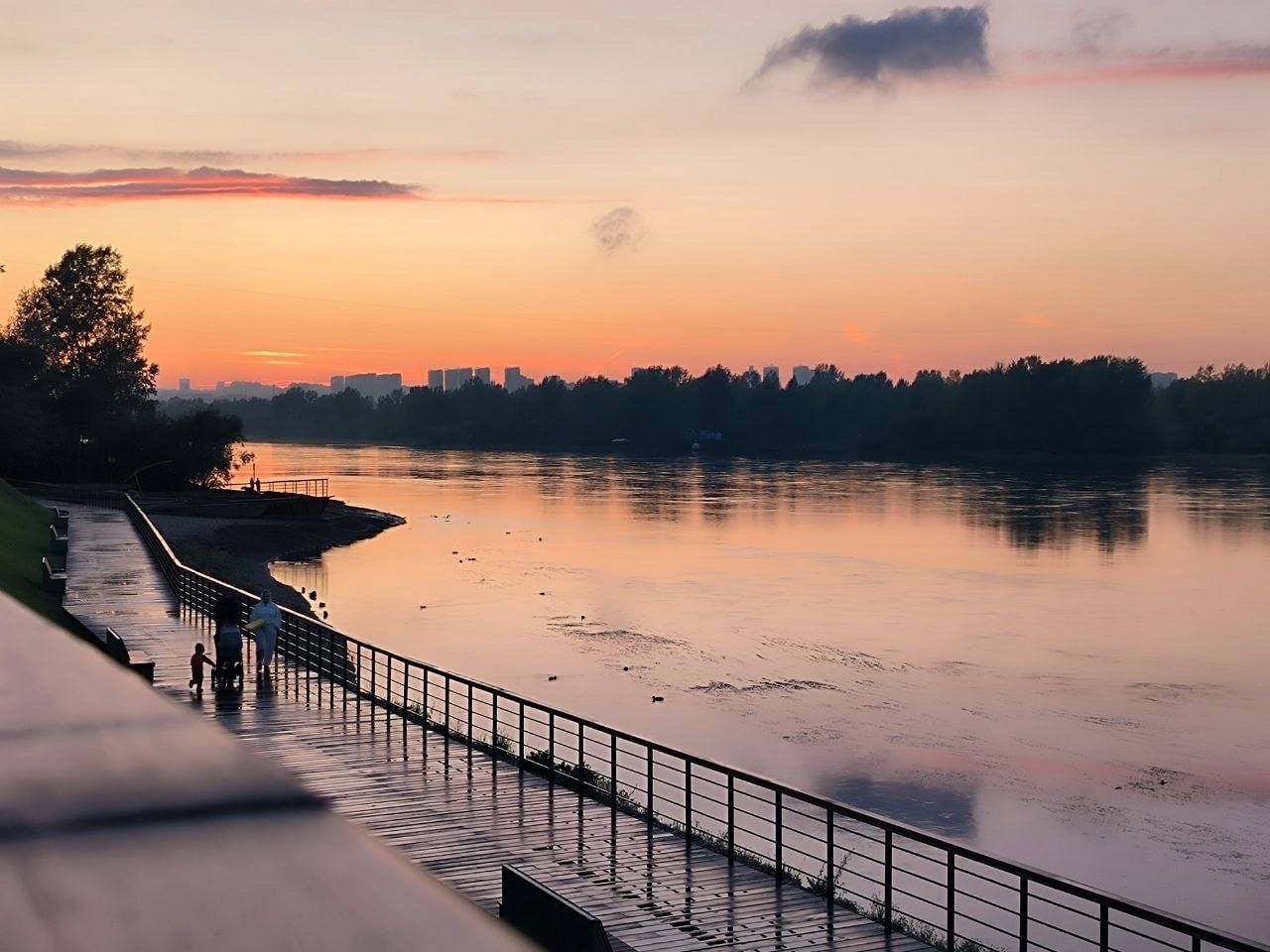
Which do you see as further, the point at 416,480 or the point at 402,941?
the point at 416,480

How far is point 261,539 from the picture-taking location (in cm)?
7275

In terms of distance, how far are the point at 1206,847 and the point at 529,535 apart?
57.3 meters

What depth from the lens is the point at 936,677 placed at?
38812 mm

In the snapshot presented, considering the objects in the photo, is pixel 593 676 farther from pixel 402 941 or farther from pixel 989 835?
pixel 402 941

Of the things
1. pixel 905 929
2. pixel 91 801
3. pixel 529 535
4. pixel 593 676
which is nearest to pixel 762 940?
pixel 905 929

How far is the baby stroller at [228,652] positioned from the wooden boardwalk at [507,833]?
348mm

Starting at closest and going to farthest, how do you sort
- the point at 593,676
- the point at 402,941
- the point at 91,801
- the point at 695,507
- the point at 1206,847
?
1. the point at 402,941
2. the point at 91,801
3. the point at 1206,847
4. the point at 593,676
5. the point at 695,507

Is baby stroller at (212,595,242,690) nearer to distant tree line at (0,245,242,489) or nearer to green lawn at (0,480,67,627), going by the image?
green lawn at (0,480,67,627)

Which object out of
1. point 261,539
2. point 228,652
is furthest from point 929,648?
point 261,539

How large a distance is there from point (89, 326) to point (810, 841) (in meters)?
86.1

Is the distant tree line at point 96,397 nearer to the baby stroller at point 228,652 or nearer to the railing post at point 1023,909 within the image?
the baby stroller at point 228,652

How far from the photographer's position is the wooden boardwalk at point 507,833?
39.9ft

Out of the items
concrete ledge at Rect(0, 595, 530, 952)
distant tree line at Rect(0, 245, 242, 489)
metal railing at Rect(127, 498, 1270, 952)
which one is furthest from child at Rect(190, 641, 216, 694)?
distant tree line at Rect(0, 245, 242, 489)

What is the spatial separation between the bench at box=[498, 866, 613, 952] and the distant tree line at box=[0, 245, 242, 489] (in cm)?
7039
